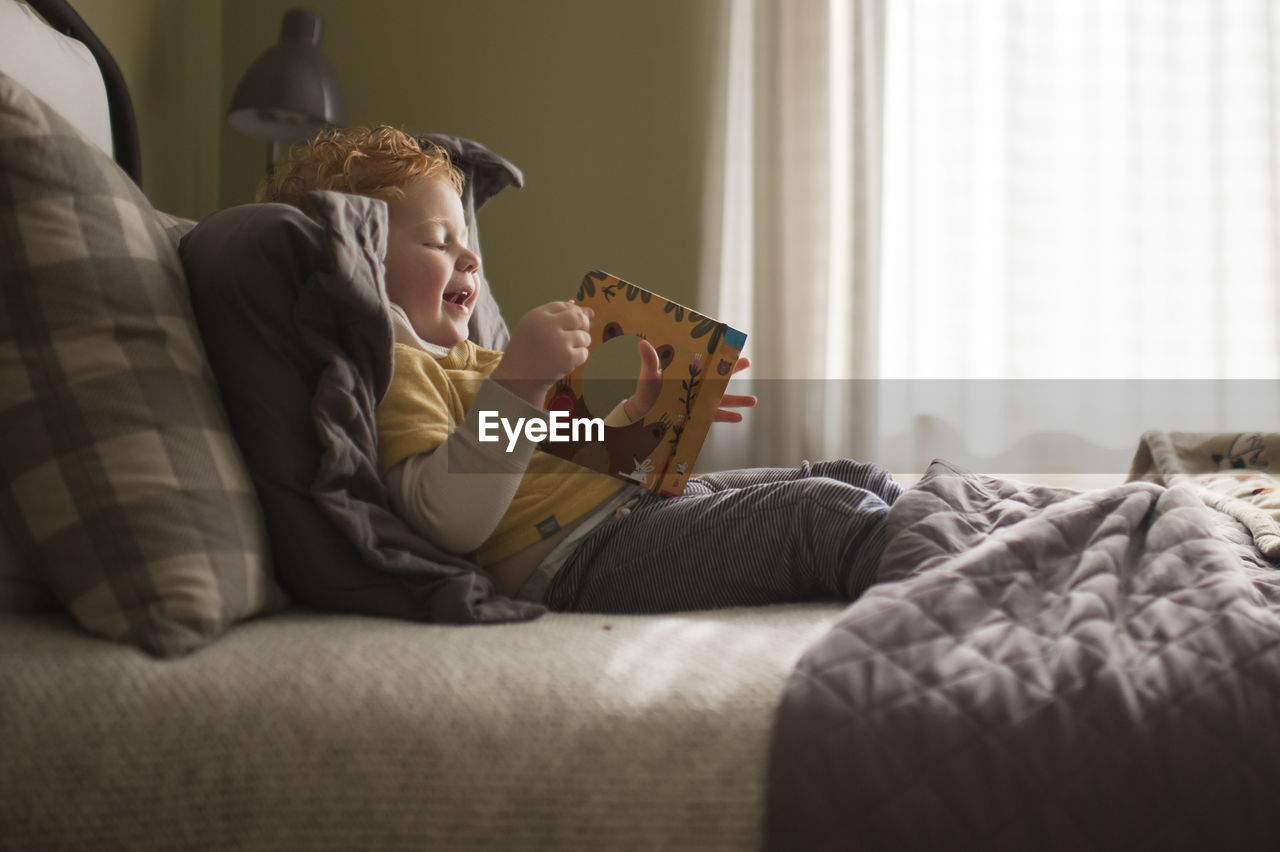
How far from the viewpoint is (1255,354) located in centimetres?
228

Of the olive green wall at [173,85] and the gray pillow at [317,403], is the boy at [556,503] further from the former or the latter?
the olive green wall at [173,85]

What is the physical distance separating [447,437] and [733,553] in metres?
0.27

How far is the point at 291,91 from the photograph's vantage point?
2.02 meters

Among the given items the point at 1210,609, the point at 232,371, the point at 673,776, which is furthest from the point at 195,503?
the point at 1210,609

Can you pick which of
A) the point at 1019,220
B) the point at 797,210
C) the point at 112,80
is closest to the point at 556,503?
the point at 112,80

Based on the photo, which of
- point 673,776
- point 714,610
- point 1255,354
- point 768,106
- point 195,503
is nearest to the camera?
point 673,776

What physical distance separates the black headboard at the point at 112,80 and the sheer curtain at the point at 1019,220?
136 centimetres

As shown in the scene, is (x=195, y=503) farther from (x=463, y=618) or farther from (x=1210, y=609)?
(x=1210, y=609)

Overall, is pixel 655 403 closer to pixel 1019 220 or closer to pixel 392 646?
pixel 392 646

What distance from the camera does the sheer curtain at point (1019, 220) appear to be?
7.50 ft

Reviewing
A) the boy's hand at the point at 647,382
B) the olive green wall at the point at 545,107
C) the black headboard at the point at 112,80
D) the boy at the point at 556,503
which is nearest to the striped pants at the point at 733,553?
the boy at the point at 556,503

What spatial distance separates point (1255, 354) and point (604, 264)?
1566 mm

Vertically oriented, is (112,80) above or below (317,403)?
above

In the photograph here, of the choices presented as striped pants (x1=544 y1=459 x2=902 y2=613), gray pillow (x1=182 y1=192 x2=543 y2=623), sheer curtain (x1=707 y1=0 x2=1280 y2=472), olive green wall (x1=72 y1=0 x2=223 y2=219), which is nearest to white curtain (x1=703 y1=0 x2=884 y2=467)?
sheer curtain (x1=707 y1=0 x2=1280 y2=472)
